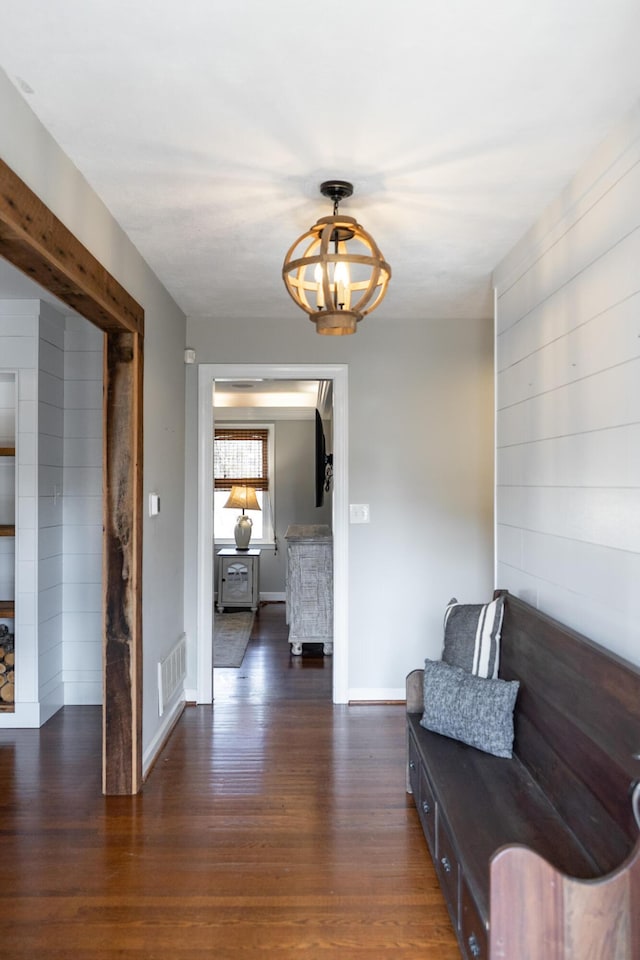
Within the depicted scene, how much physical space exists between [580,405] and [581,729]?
101 cm

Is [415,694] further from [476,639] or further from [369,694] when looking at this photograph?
[369,694]

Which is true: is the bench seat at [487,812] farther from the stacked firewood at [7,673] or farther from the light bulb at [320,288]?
the stacked firewood at [7,673]

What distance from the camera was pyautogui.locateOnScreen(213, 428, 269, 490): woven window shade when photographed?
786 cm

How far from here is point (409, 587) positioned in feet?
13.7

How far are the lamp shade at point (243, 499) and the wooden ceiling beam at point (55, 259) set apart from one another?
4720mm

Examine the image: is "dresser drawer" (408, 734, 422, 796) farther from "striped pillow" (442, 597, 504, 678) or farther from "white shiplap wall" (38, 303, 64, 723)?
"white shiplap wall" (38, 303, 64, 723)

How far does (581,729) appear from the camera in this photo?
1893 mm

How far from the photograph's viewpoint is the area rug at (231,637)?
522cm

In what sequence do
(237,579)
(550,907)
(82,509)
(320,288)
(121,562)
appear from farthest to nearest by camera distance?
1. (237,579)
2. (82,509)
3. (121,562)
4. (320,288)
5. (550,907)

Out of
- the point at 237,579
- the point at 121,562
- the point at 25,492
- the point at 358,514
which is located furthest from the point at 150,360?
the point at 237,579

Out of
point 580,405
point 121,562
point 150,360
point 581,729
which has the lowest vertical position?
point 581,729

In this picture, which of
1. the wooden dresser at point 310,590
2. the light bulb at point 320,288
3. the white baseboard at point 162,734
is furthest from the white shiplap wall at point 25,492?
the light bulb at point 320,288

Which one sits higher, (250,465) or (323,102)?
(323,102)

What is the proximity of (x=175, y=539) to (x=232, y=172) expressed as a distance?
221 centimetres
